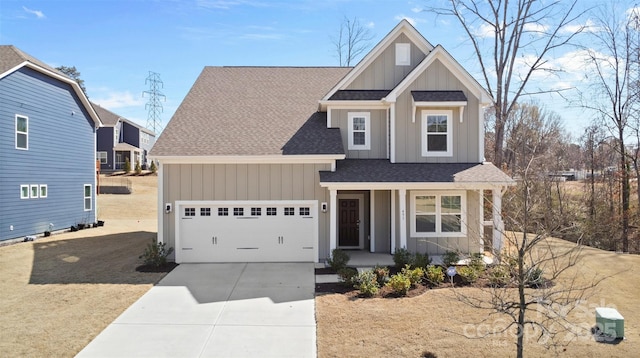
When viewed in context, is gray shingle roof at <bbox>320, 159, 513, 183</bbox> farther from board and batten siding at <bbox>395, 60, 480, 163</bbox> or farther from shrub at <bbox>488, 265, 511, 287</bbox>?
shrub at <bbox>488, 265, 511, 287</bbox>

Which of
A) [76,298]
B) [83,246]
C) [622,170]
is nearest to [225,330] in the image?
[76,298]

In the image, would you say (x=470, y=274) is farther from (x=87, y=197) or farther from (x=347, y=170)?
(x=87, y=197)

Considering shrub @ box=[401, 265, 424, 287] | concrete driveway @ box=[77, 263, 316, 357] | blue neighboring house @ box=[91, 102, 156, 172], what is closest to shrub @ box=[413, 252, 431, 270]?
shrub @ box=[401, 265, 424, 287]

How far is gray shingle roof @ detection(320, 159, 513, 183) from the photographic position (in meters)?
12.6

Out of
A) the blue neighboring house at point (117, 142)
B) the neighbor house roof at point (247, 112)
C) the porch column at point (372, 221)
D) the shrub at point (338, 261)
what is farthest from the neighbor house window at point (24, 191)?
the blue neighboring house at point (117, 142)

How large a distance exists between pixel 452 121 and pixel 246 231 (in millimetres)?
8297

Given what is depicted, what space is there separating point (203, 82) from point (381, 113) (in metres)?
8.46

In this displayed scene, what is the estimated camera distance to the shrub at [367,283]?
369 inches

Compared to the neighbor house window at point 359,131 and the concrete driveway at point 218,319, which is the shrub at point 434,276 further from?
the neighbor house window at point 359,131

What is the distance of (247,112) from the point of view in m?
15.6

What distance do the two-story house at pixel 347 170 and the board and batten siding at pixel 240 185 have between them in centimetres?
3

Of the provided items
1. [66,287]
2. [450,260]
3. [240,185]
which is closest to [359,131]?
[240,185]

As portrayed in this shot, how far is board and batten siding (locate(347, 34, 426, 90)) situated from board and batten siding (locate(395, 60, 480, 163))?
965mm

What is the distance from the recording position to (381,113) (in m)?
14.5
